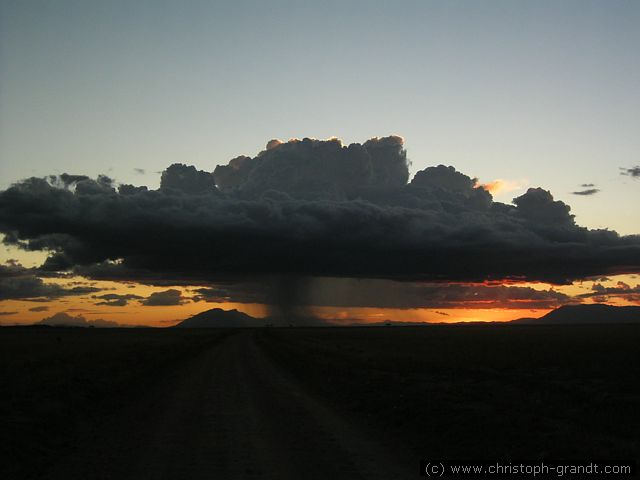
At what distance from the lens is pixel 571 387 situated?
27.2 m

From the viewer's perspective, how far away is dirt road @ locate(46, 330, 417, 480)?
458 inches

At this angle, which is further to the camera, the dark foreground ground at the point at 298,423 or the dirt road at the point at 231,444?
the dark foreground ground at the point at 298,423

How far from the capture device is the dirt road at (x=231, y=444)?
38.2 ft

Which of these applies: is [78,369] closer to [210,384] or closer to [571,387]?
[210,384]

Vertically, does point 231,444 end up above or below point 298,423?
above

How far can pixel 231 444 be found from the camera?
14.0 metres

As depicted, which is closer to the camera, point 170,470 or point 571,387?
point 170,470

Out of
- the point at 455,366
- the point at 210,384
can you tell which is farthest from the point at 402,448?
the point at 455,366

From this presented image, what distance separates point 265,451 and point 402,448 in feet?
11.1

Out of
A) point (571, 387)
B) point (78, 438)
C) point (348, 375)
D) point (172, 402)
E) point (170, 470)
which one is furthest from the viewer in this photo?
point (348, 375)

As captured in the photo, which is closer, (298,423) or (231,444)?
(231,444)

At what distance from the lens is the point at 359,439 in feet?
49.5

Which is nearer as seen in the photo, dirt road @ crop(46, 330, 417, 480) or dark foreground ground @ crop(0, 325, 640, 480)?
dirt road @ crop(46, 330, 417, 480)

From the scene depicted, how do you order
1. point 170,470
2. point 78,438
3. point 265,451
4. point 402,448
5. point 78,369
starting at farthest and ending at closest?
point 78,369 < point 78,438 < point 402,448 < point 265,451 < point 170,470
